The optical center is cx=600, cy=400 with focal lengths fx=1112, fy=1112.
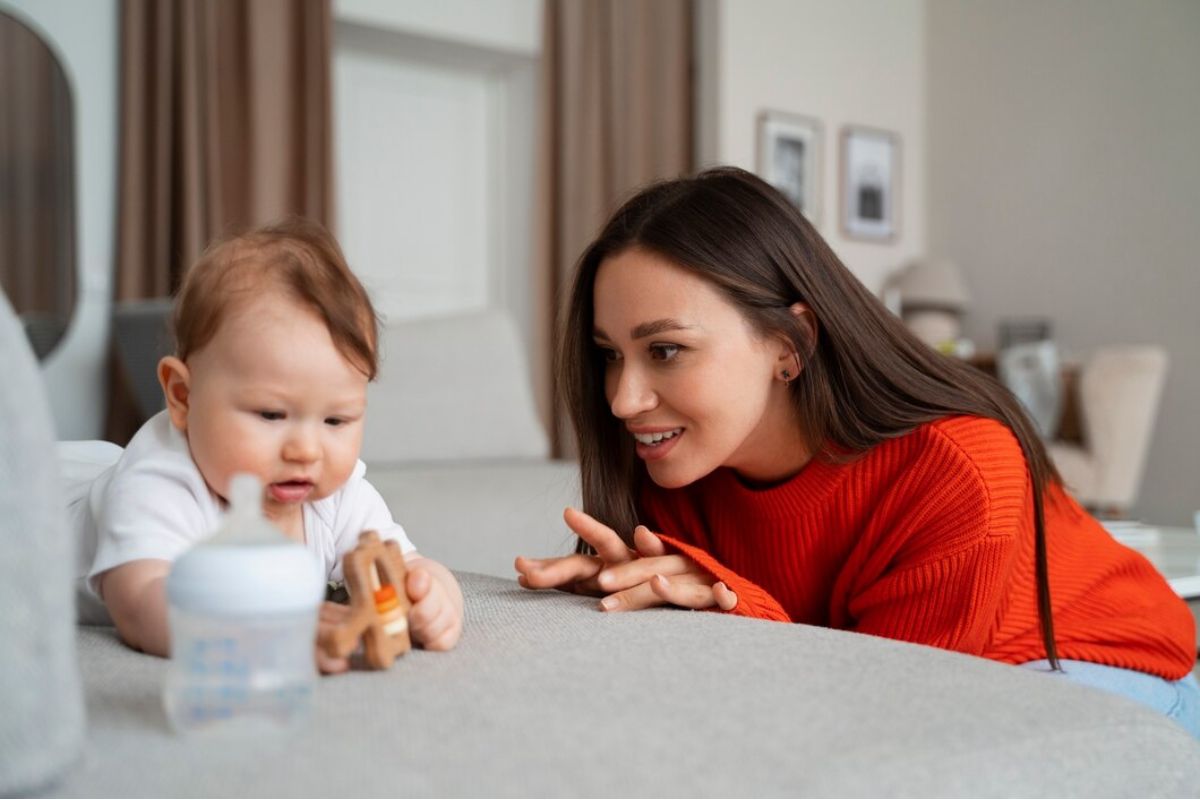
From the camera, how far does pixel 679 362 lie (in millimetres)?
1308

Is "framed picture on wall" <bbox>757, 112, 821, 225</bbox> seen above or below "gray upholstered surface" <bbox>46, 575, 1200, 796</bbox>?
above

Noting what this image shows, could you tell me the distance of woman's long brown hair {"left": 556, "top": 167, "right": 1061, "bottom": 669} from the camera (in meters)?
1.33

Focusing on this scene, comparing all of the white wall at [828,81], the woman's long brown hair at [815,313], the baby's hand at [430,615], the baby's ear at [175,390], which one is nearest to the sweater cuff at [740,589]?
the woman's long brown hair at [815,313]

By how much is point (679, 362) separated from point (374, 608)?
0.64 m

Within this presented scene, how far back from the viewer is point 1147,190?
205 inches

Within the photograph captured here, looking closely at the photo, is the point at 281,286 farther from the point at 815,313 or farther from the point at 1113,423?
the point at 1113,423

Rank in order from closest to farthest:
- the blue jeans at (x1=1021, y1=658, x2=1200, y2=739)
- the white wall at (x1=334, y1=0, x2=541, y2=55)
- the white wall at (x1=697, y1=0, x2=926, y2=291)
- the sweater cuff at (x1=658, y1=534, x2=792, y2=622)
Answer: the sweater cuff at (x1=658, y1=534, x2=792, y2=622), the blue jeans at (x1=1021, y1=658, x2=1200, y2=739), the white wall at (x1=334, y1=0, x2=541, y2=55), the white wall at (x1=697, y1=0, x2=926, y2=291)

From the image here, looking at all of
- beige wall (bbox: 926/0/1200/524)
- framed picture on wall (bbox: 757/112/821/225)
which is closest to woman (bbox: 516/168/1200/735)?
beige wall (bbox: 926/0/1200/524)

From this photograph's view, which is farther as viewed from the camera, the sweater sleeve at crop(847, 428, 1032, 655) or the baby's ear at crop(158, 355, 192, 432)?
the sweater sleeve at crop(847, 428, 1032, 655)

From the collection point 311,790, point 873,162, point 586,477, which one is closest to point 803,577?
point 586,477

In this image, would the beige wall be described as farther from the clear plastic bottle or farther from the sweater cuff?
the clear plastic bottle

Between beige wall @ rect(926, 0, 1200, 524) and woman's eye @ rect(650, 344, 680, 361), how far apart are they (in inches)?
177

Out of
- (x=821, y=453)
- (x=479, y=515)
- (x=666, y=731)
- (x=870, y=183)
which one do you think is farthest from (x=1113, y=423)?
(x=666, y=731)

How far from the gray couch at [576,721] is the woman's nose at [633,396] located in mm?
515
